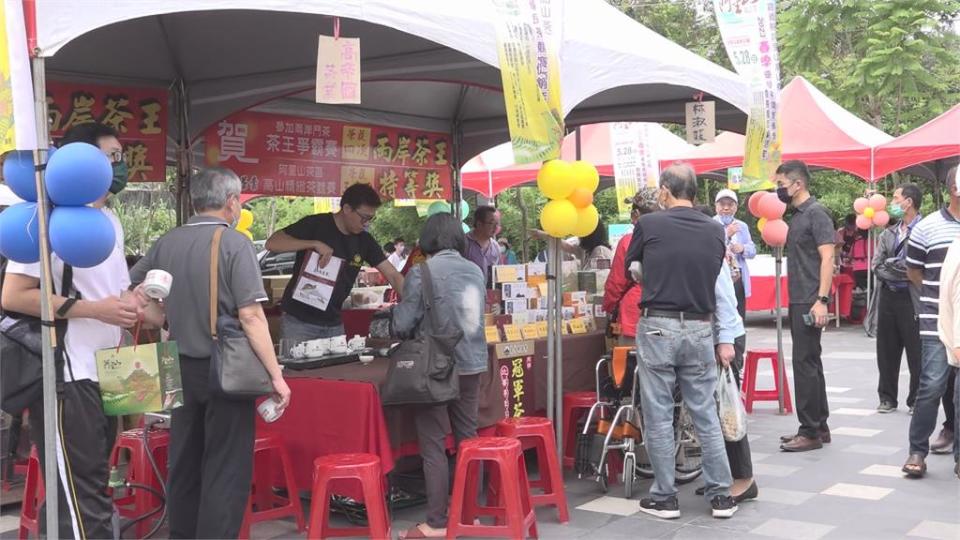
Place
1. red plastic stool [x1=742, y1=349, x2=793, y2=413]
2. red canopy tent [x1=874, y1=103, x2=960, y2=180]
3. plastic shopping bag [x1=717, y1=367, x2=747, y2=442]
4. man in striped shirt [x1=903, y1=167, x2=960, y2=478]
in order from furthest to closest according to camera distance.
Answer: red canopy tent [x1=874, y1=103, x2=960, y2=180] < red plastic stool [x1=742, y1=349, x2=793, y2=413] < man in striped shirt [x1=903, y1=167, x2=960, y2=478] < plastic shopping bag [x1=717, y1=367, x2=747, y2=442]

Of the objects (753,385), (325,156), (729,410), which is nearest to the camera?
(729,410)

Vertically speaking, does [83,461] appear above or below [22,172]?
below

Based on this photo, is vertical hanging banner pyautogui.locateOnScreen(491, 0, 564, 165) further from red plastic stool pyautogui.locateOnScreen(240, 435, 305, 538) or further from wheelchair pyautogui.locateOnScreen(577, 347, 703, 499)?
red plastic stool pyautogui.locateOnScreen(240, 435, 305, 538)

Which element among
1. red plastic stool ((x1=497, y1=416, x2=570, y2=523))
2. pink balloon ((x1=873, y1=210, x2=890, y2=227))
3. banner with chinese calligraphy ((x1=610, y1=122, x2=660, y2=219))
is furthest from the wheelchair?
pink balloon ((x1=873, y1=210, x2=890, y2=227))

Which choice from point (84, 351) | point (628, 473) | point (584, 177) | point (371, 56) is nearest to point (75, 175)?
point (84, 351)

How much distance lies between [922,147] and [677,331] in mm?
9064

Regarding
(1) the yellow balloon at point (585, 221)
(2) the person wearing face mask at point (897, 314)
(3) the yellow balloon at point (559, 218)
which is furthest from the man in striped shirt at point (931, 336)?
(3) the yellow balloon at point (559, 218)

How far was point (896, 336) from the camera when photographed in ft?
22.6

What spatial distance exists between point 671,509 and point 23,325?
3.07 metres

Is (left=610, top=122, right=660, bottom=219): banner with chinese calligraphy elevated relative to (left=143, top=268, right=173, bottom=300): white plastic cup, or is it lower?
elevated

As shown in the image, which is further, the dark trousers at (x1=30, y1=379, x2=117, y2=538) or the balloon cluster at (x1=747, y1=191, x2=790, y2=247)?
the balloon cluster at (x1=747, y1=191, x2=790, y2=247)

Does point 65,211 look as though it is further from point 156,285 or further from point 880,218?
point 880,218

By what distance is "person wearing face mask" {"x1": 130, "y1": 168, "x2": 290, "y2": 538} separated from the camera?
334 centimetres

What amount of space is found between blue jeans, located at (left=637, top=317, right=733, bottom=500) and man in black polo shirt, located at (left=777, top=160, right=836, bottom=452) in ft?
5.31
